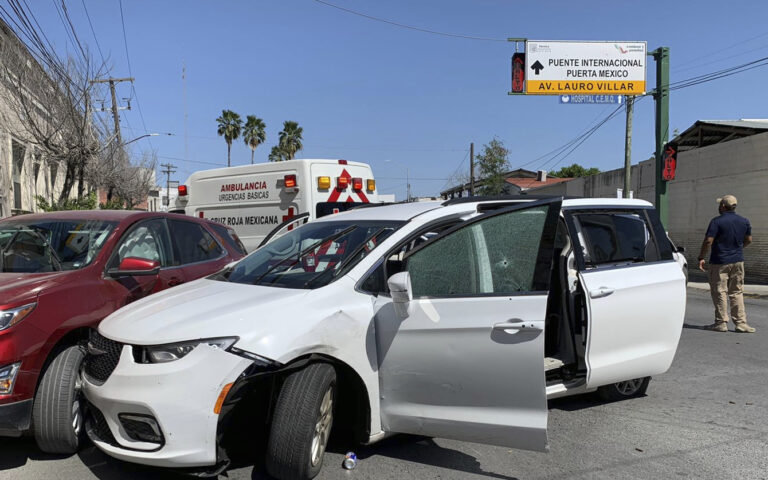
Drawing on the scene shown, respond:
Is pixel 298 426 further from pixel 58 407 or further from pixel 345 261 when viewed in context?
pixel 58 407

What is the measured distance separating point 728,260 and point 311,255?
660cm

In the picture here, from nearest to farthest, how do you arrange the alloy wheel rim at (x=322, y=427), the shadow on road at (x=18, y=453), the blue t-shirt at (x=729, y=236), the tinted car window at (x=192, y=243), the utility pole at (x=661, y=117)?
1. the alloy wheel rim at (x=322, y=427)
2. the shadow on road at (x=18, y=453)
3. the tinted car window at (x=192, y=243)
4. the blue t-shirt at (x=729, y=236)
5. the utility pole at (x=661, y=117)

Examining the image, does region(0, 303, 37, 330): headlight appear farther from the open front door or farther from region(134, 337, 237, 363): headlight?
the open front door

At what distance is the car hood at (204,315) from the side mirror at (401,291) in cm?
54

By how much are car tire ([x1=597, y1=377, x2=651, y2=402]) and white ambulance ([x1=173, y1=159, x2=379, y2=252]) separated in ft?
18.7

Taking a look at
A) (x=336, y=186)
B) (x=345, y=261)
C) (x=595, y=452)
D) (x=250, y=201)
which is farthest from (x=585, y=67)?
(x=345, y=261)

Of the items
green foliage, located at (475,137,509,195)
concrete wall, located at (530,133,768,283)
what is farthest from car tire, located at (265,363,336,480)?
green foliage, located at (475,137,509,195)

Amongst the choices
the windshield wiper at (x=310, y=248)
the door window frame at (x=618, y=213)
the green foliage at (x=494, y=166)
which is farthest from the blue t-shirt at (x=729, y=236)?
the green foliage at (x=494, y=166)

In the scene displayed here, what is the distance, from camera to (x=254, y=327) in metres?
3.00

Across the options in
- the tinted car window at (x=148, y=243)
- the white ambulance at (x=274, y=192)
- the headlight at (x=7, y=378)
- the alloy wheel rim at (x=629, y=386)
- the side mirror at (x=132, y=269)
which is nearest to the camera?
the headlight at (x=7, y=378)

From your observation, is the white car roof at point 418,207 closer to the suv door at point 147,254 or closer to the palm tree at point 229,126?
the suv door at point 147,254

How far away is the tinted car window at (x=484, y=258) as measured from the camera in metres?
3.46

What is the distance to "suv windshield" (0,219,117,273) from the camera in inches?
169

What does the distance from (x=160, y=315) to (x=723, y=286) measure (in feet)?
25.4
